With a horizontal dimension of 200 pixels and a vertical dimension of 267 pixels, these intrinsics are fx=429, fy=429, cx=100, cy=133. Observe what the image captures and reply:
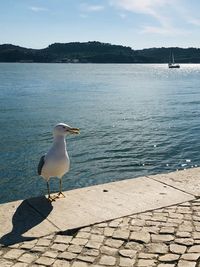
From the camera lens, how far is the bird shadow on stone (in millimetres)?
5531

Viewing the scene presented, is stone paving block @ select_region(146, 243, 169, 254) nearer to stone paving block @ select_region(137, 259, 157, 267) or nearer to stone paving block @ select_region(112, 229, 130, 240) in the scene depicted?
stone paving block @ select_region(137, 259, 157, 267)

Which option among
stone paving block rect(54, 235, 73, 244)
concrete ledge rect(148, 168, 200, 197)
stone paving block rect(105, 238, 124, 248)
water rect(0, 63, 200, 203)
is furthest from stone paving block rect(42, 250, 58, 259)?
water rect(0, 63, 200, 203)

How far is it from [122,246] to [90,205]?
56.7 inches

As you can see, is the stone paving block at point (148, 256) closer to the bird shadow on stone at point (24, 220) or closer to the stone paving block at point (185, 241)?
the stone paving block at point (185, 241)

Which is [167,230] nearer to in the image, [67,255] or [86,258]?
[86,258]

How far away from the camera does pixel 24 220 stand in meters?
6.15

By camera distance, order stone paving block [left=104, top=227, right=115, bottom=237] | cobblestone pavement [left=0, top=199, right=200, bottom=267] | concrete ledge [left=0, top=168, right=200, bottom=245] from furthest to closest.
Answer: concrete ledge [left=0, top=168, right=200, bottom=245] → stone paving block [left=104, top=227, right=115, bottom=237] → cobblestone pavement [left=0, top=199, right=200, bottom=267]

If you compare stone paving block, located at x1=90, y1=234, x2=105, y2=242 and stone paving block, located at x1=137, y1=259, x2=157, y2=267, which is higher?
stone paving block, located at x1=90, y1=234, x2=105, y2=242

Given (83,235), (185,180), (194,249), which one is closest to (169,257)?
(194,249)

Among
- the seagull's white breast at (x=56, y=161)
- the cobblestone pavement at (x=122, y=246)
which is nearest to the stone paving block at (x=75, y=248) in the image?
the cobblestone pavement at (x=122, y=246)

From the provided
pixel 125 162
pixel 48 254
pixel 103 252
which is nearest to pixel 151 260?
pixel 103 252

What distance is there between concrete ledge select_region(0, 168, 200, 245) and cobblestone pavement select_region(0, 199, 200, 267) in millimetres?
228

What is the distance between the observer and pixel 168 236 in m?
5.59

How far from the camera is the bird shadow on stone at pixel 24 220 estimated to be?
18.1 ft
